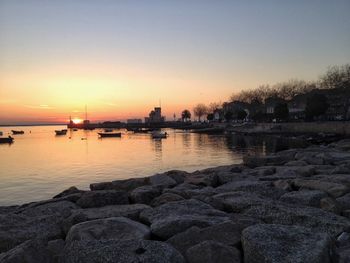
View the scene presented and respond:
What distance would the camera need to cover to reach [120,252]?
4.75 m

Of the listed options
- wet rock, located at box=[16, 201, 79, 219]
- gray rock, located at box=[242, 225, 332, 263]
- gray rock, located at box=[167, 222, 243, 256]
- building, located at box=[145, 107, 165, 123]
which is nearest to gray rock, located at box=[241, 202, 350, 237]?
gray rock, located at box=[242, 225, 332, 263]

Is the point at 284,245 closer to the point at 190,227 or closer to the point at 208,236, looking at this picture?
the point at 208,236

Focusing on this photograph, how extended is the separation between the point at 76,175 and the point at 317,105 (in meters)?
66.6

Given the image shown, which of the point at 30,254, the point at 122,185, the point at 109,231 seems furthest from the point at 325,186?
the point at 30,254

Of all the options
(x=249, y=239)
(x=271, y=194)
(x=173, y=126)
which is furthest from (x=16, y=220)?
(x=173, y=126)

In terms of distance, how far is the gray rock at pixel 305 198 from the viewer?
804 cm

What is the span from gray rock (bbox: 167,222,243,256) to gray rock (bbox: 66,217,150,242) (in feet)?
2.23

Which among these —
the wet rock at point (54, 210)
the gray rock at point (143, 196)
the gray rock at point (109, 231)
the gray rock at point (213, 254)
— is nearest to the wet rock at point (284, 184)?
the gray rock at point (143, 196)

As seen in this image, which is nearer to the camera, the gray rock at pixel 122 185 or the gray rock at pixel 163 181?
the gray rock at pixel 122 185

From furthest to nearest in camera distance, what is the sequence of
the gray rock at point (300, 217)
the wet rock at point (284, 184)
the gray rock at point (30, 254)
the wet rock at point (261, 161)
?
the wet rock at point (261, 161) < the wet rock at point (284, 184) < the gray rock at point (300, 217) < the gray rock at point (30, 254)

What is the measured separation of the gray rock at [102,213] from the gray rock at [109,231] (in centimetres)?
83

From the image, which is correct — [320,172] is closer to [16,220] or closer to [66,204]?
[66,204]

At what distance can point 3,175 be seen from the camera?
28.9m

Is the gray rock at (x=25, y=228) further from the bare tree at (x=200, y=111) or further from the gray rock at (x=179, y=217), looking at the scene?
the bare tree at (x=200, y=111)
